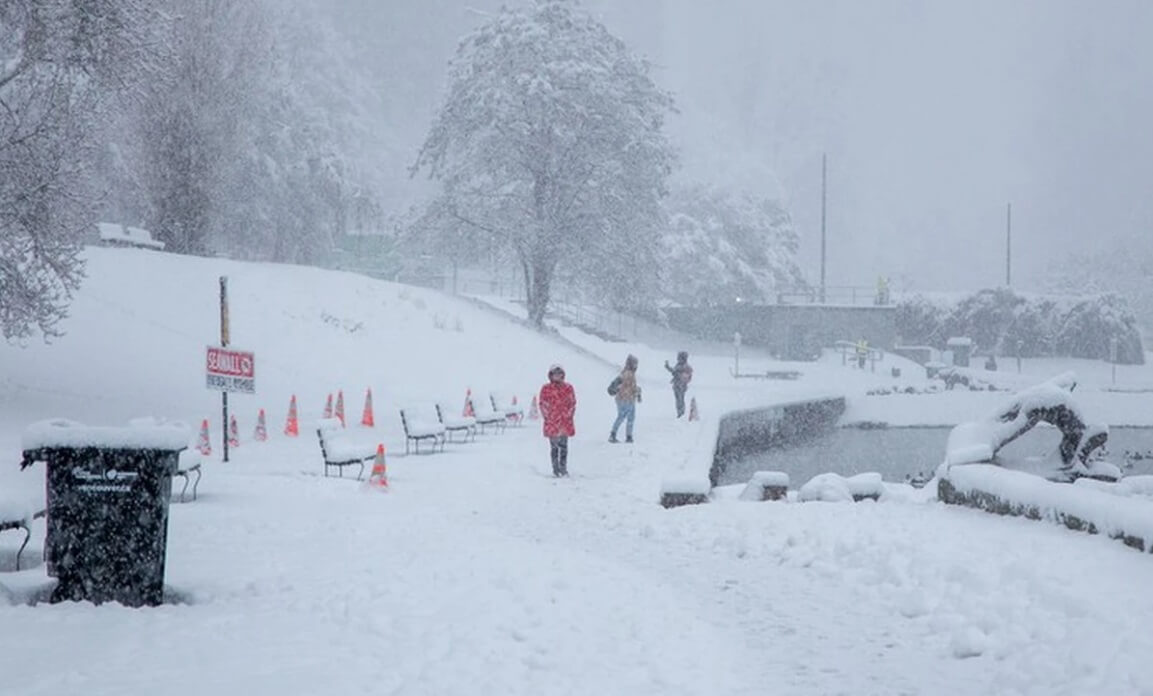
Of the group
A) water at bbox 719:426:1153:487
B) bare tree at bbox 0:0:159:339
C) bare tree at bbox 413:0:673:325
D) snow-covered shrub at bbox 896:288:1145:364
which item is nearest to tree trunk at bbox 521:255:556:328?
bare tree at bbox 413:0:673:325

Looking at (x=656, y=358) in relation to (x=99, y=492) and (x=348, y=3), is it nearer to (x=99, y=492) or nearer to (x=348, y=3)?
(x=99, y=492)

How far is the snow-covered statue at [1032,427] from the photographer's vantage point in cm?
1298

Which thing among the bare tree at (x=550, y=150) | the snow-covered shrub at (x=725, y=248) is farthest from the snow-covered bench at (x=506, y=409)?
the snow-covered shrub at (x=725, y=248)

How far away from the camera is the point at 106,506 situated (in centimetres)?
684

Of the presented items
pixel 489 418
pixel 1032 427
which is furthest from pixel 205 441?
pixel 1032 427

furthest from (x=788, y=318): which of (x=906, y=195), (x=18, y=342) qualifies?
(x=906, y=195)

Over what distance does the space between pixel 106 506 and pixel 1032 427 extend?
36.3 ft

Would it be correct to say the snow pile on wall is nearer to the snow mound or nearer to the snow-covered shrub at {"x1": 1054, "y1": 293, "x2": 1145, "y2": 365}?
the snow mound

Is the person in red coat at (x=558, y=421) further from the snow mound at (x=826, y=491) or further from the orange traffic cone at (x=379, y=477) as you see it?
the snow mound at (x=826, y=491)

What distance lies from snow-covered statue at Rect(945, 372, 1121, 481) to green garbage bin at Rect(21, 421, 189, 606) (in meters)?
9.26

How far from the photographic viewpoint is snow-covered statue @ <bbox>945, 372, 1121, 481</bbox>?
42.6ft

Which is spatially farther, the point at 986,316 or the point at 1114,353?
the point at 986,316

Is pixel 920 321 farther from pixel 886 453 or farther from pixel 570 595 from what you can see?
pixel 570 595

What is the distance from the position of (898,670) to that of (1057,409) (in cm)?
822
